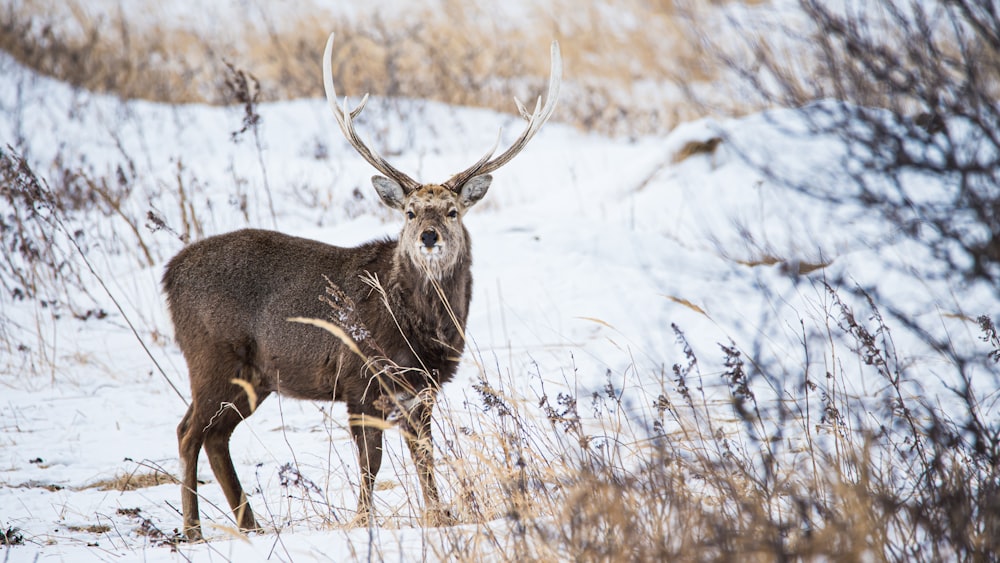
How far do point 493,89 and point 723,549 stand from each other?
14.7 meters

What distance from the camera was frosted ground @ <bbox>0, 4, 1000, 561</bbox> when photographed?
4191mm

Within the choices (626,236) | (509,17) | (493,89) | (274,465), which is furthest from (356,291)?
(509,17)

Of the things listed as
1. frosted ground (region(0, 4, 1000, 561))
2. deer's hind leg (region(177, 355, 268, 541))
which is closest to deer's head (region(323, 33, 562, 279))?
frosted ground (region(0, 4, 1000, 561))

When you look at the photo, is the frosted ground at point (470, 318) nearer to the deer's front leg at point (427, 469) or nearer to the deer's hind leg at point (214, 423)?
the deer's front leg at point (427, 469)

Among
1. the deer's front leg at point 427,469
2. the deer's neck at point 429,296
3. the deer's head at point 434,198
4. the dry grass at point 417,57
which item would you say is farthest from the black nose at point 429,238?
the dry grass at point 417,57

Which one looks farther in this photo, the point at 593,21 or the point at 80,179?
the point at 593,21

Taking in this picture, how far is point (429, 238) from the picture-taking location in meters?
5.00

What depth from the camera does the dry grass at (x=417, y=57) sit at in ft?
50.0

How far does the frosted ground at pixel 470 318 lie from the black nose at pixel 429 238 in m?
0.74

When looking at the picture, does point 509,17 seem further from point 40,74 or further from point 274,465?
point 274,465

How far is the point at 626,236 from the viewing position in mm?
8484

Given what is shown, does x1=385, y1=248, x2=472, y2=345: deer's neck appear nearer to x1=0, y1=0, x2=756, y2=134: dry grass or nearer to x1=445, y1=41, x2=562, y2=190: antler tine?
x1=445, y1=41, x2=562, y2=190: antler tine

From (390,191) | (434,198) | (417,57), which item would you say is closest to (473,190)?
(434,198)

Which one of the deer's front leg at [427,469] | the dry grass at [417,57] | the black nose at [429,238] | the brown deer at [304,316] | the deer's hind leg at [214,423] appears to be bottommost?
the deer's front leg at [427,469]
